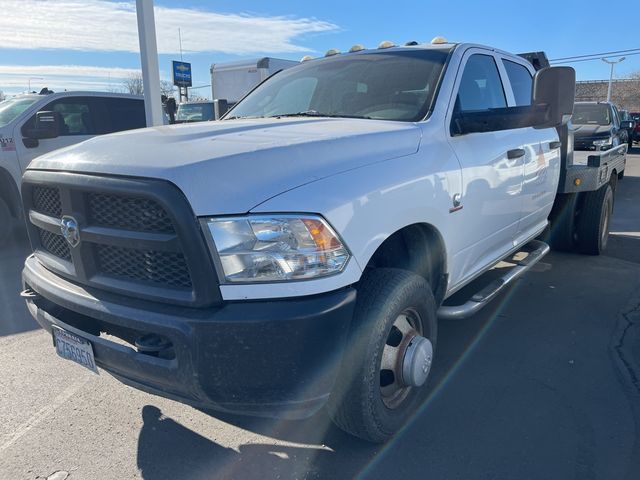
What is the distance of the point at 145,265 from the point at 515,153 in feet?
8.81

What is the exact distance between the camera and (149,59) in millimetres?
7559

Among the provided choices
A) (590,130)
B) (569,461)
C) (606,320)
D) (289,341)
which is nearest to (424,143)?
(289,341)

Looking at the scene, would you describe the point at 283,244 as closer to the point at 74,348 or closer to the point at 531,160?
the point at 74,348

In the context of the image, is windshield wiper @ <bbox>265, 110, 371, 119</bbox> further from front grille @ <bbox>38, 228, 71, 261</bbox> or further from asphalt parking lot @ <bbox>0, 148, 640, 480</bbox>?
asphalt parking lot @ <bbox>0, 148, 640, 480</bbox>

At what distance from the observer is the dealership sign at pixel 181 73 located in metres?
26.0

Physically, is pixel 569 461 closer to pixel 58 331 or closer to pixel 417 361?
pixel 417 361

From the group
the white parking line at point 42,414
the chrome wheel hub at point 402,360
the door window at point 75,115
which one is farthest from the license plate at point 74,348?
the door window at point 75,115

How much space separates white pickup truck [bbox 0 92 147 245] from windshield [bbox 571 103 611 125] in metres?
10.8

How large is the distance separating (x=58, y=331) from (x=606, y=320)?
4023mm

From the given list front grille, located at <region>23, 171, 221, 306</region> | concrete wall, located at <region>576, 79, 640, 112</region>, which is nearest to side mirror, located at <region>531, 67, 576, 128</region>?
front grille, located at <region>23, 171, 221, 306</region>

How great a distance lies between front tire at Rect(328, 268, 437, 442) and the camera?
7.30ft

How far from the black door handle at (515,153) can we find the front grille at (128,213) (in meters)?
2.52

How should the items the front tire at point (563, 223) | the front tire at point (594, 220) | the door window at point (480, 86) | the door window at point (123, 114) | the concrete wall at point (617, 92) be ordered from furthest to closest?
1. the concrete wall at point (617, 92)
2. the door window at point (123, 114)
3. the front tire at point (594, 220)
4. the front tire at point (563, 223)
5. the door window at point (480, 86)

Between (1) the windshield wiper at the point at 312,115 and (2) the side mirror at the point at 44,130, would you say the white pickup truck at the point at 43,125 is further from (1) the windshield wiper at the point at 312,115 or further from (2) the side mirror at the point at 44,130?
(1) the windshield wiper at the point at 312,115
